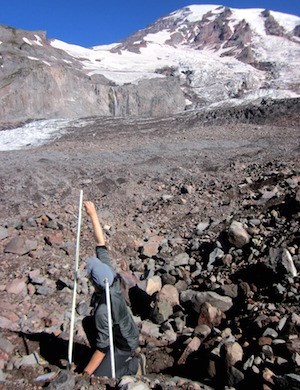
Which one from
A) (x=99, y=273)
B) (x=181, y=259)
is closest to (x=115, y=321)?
(x=99, y=273)

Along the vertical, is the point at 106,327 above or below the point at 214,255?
below

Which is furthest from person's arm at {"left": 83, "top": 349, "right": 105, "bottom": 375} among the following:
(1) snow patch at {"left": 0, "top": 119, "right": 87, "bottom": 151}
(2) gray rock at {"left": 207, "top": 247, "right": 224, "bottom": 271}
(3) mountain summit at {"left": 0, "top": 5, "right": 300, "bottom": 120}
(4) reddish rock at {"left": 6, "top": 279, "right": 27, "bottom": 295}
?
(3) mountain summit at {"left": 0, "top": 5, "right": 300, "bottom": 120}

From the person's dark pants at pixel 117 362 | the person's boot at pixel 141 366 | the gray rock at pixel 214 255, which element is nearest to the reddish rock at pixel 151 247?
the gray rock at pixel 214 255

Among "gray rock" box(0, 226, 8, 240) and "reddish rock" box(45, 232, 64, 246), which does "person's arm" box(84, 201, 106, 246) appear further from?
"gray rock" box(0, 226, 8, 240)

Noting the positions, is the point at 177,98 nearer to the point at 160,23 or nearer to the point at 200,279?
the point at 200,279

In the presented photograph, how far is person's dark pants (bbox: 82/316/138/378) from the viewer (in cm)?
347

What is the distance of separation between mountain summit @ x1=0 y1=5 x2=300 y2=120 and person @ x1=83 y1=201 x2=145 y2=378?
70.0 ft

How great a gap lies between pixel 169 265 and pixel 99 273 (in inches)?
117

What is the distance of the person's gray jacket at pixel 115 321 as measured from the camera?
3375mm

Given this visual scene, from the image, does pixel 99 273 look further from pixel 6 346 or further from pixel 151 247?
pixel 151 247

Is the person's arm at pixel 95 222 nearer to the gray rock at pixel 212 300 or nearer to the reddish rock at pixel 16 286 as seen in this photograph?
the gray rock at pixel 212 300

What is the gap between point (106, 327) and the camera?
133 inches

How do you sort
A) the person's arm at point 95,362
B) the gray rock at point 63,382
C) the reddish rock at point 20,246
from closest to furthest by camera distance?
1. the gray rock at point 63,382
2. the person's arm at point 95,362
3. the reddish rock at point 20,246

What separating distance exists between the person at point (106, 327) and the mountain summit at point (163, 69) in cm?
2133
